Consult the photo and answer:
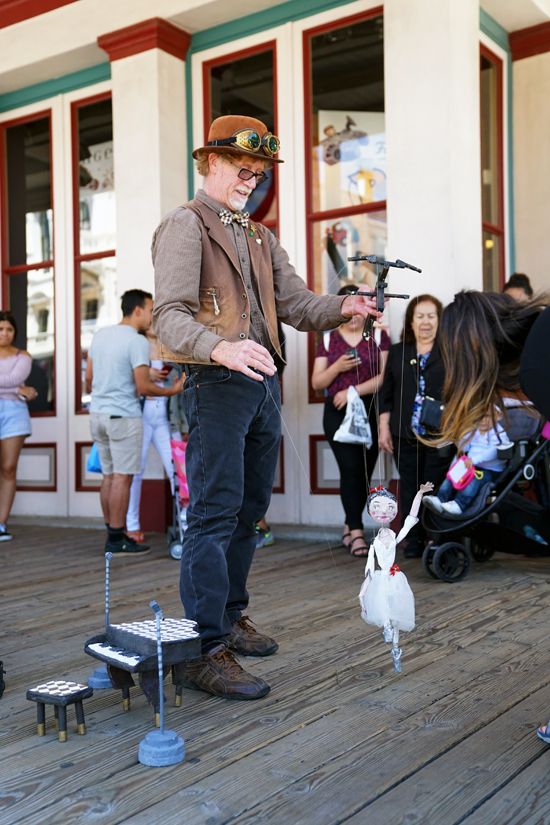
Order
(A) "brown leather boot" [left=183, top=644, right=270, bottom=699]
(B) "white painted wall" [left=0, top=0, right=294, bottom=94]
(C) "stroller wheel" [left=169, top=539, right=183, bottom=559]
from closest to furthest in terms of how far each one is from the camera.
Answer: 1. (A) "brown leather boot" [left=183, top=644, right=270, bottom=699]
2. (C) "stroller wheel" [left=169, top=539, right=183, bottom=559]
3. (B) "white painted wall" [left=0, top=0, right=294, bottom=94]

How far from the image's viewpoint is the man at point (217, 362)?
2611 mm

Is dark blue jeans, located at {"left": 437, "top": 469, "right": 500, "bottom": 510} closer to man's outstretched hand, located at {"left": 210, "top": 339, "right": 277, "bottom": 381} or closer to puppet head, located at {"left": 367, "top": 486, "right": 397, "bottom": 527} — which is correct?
puppet head, located at {"left": 367, "top": 486, "right": 397, "bottom": 527}

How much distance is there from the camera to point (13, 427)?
20.7ft

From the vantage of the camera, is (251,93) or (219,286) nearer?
(219,286)

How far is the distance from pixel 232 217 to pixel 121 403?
291 cm

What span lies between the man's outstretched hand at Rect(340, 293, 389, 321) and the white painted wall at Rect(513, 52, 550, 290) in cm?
420

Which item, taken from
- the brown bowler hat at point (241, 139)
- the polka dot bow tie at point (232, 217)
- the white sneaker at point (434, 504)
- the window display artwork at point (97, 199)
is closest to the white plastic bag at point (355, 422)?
the white sneaker at point (434, 504)

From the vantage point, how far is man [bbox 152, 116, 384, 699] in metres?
2.61

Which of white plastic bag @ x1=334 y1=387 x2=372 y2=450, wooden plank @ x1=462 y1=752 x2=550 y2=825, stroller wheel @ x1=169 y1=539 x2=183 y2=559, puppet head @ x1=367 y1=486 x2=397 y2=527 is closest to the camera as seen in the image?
wooden plank @ x1=462 y1=752 x2=550 y2=825

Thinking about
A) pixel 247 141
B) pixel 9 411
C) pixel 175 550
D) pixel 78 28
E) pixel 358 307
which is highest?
pixel 78 28

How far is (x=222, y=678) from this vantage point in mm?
2596

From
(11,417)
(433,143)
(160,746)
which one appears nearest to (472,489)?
(433,143)

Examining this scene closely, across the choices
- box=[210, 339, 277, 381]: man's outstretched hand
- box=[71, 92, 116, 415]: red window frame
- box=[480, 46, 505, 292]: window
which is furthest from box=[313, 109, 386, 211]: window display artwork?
box=[210, 339, 277, 381]: man's outstretched hand

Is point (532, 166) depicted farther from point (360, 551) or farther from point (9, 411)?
point (9, 411)
